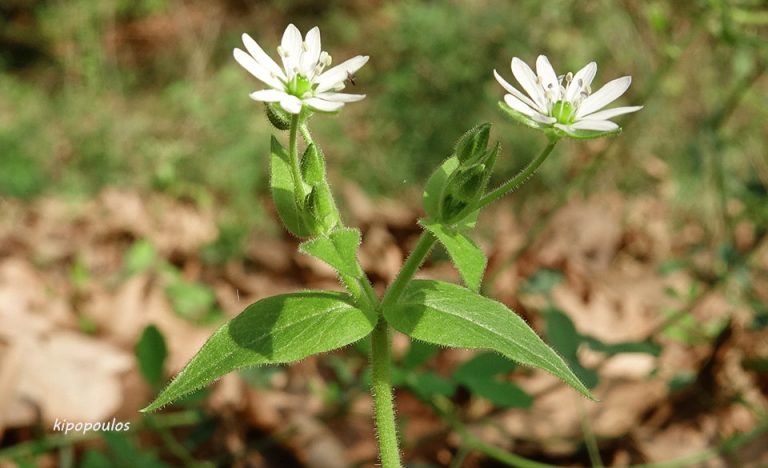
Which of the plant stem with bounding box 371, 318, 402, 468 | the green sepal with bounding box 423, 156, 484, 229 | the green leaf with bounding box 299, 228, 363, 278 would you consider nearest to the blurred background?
the plant stem with bounding box 371, 318, 402, 468

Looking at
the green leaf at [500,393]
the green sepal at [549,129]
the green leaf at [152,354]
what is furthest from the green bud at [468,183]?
the green leaf at [152,354]

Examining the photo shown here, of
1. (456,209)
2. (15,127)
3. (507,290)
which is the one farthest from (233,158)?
(456,209)

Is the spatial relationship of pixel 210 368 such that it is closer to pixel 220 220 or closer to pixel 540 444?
pixel 540 444

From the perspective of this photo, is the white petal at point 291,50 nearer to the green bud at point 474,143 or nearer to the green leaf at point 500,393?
the green bud at point 474,143

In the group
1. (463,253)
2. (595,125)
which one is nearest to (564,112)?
(595,125)

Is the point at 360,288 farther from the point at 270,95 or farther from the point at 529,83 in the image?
the point at 529,83

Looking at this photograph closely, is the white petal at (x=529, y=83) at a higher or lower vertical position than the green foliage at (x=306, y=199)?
higher
